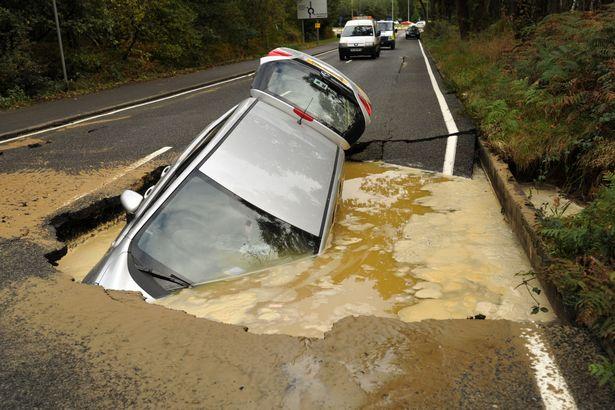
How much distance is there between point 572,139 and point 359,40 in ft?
77.6

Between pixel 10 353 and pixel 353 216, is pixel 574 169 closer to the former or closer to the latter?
pixel 353 216

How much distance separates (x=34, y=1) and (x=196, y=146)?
14.8 m

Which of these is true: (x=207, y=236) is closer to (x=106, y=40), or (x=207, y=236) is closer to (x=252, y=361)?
(x=252, y=361)

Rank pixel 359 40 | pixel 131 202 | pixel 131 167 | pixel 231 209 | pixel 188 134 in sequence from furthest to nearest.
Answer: pixel 359 40
pixel 188 134
pixel 131 167
pixel 131 202
pixel 231 209

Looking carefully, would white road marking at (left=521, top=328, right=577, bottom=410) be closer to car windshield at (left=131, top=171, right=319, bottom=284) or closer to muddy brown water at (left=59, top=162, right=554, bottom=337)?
muddy brown water at (left=59, top=162, right=554, bottom=337)

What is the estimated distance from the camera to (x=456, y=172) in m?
7.69

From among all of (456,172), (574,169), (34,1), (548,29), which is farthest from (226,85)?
(574,169)

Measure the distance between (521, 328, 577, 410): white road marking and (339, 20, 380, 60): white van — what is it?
27.4m

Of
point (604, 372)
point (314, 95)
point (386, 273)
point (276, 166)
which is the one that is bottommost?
point (386, 273)

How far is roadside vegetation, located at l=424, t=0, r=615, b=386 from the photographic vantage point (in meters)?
3.31

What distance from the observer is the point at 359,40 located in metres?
29.0

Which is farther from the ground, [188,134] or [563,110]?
[563,110]

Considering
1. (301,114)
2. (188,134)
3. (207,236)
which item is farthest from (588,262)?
(188,134)

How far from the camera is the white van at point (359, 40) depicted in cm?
Result: 2902
